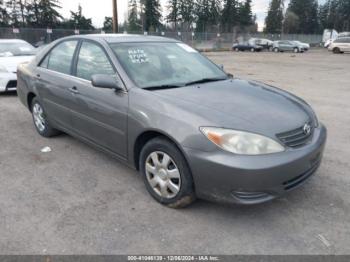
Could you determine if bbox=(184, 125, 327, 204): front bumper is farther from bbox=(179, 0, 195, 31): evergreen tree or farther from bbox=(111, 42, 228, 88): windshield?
A: bbox=(179, 0, 195, 31): evergreen tree

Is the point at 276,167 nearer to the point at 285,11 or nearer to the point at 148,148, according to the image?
the point at 148,148

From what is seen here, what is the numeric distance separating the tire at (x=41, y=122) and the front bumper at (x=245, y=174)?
3060mm

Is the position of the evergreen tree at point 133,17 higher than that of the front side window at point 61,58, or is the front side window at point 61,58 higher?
the evergreen tree at point 133,17

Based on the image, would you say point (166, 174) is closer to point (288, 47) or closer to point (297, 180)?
point (297, 180)

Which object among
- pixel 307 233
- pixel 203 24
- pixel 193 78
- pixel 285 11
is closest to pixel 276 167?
pixel 307 233

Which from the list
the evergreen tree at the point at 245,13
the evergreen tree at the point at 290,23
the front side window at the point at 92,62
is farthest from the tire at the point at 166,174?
the evergreen tree at the point at 290,23

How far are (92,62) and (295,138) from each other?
248 cm

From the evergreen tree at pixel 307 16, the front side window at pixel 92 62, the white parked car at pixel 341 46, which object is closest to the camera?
the front side window at pixel 92 62

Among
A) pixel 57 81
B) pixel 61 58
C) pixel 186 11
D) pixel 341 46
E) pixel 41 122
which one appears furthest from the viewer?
pixel 186 11

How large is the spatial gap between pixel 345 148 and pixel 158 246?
3463mm

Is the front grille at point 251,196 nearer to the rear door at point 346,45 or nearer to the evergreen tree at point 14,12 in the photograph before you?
the rear door at point 346,45

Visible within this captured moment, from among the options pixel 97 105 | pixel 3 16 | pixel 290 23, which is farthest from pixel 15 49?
pixel 290 23

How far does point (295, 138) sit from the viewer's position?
2.91 meters

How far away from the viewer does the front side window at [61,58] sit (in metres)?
4.36
